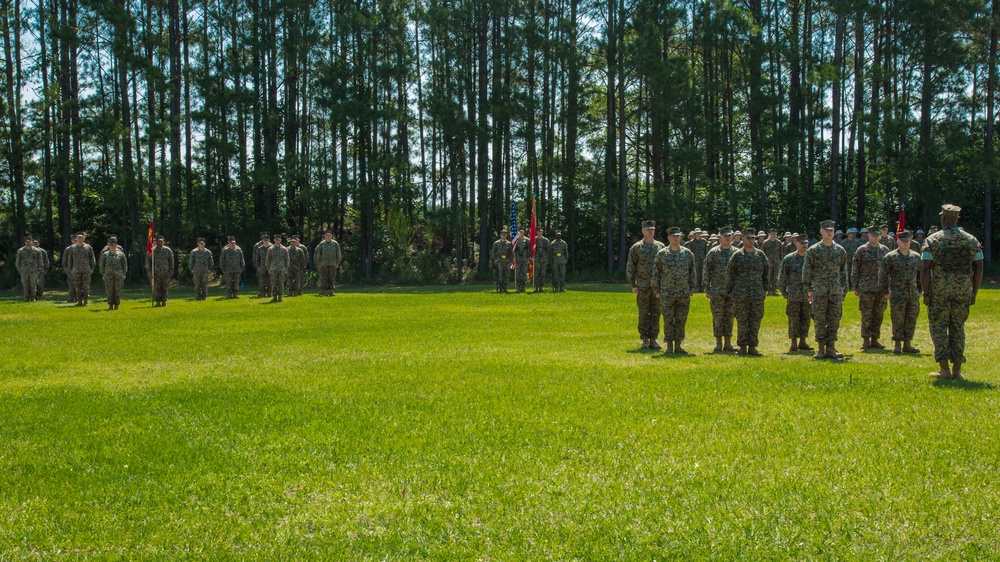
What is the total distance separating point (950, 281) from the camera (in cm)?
962

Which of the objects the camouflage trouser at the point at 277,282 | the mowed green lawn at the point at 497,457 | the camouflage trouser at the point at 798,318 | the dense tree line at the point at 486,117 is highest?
the dense tree line at the point at 486,117

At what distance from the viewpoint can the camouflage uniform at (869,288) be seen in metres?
14.0

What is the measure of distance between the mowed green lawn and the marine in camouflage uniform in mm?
1148

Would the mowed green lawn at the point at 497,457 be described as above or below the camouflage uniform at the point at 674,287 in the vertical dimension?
below

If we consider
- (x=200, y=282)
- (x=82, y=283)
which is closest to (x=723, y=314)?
(x=200, y=282)

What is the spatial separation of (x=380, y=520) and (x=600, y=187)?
36.5 metres

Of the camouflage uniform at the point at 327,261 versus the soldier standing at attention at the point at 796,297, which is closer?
the soldier standing at attention at the point at 796,297

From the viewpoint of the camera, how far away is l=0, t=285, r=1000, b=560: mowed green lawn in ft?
15.8

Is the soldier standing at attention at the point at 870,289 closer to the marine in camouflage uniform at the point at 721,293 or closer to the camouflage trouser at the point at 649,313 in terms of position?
the marine in camouflage uniform at the point at 721,293

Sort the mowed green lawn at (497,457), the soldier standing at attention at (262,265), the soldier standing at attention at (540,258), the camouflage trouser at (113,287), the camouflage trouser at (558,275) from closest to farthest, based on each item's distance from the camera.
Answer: the mowed green lawn at (497,457)
the camouflage trouser at (113,287)
the soldier standing at attention at (262,265)
the camouflage trouser at (558,275)
the soldier standing at attention at (540,258)

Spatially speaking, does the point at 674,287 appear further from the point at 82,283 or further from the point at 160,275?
the point at 82,283

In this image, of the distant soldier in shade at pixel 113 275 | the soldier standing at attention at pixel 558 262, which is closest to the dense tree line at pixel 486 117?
the soldier standing at attention at pixel 558 262

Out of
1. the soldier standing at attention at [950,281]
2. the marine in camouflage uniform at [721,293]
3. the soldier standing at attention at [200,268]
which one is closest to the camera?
the soldier standing at attention at [950,281]

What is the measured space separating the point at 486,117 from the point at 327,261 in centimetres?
1567
